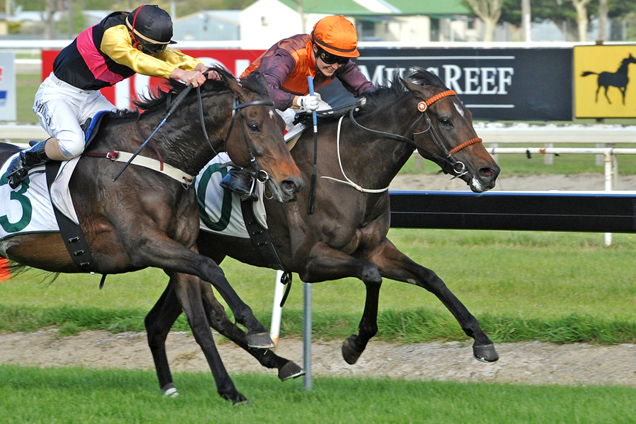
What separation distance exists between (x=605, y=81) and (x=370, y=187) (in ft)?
14.3

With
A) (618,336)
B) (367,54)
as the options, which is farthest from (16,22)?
(618,336)

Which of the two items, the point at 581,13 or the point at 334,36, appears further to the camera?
the point at 581,13

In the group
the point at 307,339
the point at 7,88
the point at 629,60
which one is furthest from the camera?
the point at 7,88

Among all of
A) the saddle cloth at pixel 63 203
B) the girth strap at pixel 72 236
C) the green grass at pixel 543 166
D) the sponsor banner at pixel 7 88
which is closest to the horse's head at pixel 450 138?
the saddle cloth at pixel 63 203

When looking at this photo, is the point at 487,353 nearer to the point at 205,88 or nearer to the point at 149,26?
the point at 205,88

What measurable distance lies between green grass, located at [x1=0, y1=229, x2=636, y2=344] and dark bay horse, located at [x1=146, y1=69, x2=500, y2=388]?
1.45 metres

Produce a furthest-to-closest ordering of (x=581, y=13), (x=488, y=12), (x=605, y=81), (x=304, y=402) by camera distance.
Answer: (x=488, y=12)
(x=581, y=13)
(x=605, y=81)
(x=304, y=402)

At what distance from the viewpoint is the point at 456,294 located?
7105 mm

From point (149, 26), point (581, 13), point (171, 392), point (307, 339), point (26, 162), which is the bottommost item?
point (171, 392)

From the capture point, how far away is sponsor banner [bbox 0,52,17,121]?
913 cm

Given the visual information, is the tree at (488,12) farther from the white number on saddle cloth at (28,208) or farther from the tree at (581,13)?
the white number on saddle cloth at (28,208)

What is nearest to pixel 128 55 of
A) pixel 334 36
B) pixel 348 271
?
pixel 334 36

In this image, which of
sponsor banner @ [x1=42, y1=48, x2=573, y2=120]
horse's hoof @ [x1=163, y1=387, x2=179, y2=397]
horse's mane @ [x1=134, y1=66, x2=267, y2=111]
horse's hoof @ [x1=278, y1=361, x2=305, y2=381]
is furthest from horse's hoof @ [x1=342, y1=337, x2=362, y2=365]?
sponsor banner @ [x1=42, y1=48, x2=573, y2=120]

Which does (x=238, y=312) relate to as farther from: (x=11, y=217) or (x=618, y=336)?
(x=618, y=336)
